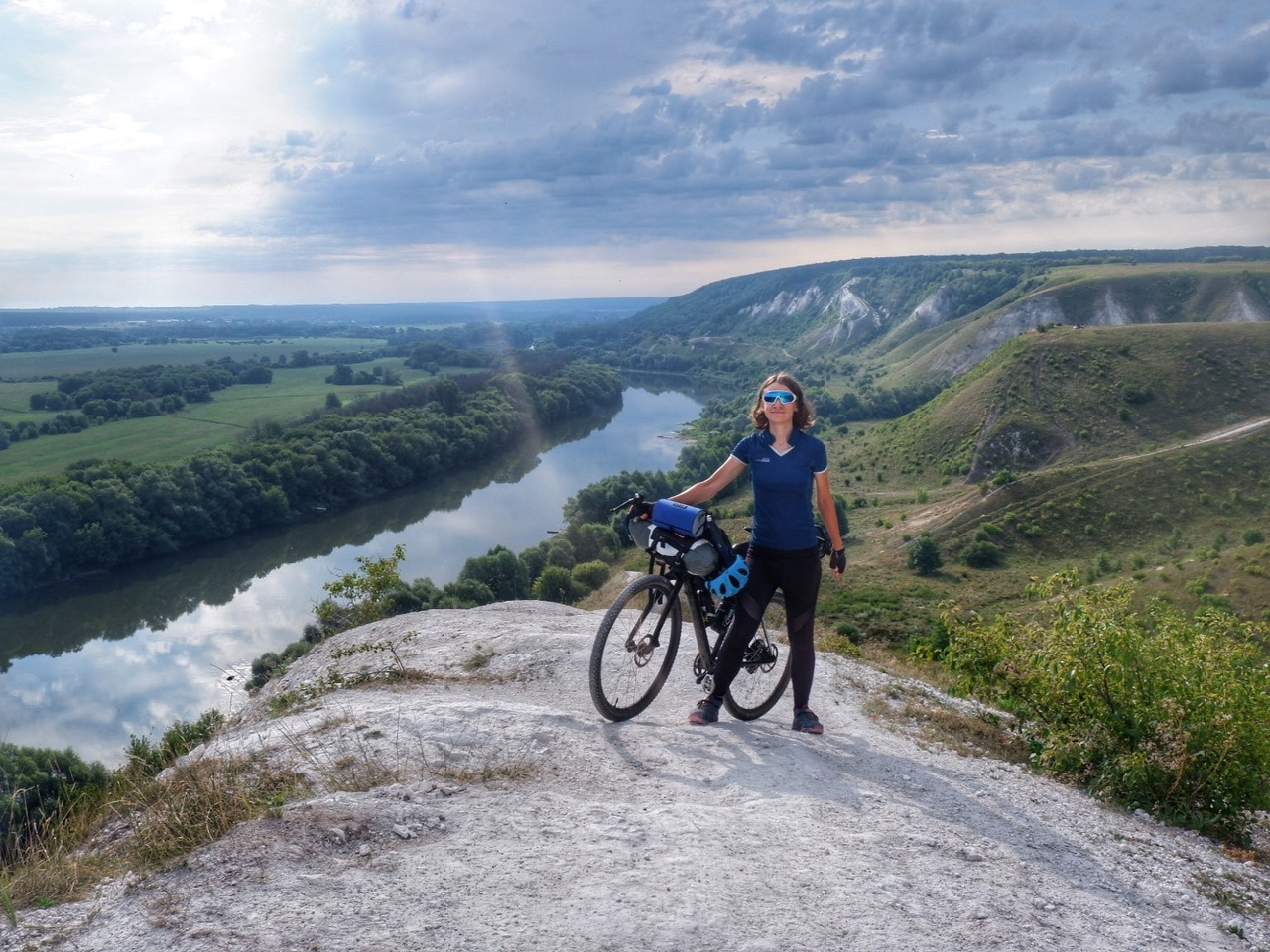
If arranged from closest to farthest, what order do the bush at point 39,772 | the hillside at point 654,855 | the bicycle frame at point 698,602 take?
1. the hillside at point 654,855
2. the bicycle frame at point 698,602
3. the bush at point 39,772

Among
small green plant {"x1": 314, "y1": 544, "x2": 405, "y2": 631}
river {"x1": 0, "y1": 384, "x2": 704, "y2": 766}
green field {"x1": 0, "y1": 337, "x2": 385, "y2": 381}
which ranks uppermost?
green field {"x1": 0, "y1": 337, "x2": 385, "y2": 381}

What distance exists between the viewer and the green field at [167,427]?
55.9 metres

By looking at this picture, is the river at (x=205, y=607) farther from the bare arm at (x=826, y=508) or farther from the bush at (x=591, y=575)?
the bare arm at (x=826, y=508)

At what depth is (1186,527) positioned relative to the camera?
1745 inches

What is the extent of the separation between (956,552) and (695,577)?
42823 mm

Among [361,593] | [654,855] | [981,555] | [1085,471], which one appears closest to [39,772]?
[361,593]

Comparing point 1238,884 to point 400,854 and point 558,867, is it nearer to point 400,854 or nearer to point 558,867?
point 558,867

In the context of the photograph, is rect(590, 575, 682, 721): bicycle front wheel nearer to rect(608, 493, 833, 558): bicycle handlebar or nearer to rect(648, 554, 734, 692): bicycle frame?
rect(648, 554, 734, 692): bicycle frame

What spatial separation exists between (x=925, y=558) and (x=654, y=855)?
1641 inches

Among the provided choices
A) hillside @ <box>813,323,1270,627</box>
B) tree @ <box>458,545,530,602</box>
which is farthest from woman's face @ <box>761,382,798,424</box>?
tree @ <box>458,545,530,602</box>

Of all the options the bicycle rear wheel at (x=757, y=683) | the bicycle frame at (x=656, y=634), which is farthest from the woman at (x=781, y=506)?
the bicycle rear wheel at (x=757, y=683)

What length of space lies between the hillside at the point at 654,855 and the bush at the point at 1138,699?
33 cm

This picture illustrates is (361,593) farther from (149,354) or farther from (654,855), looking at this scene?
(149,354)

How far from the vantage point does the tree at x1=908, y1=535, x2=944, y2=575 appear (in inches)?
1685
